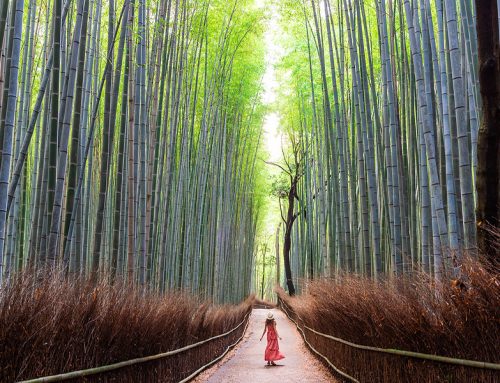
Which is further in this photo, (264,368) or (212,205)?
(212,205)

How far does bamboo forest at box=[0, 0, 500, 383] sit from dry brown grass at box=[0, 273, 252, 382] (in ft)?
0.04

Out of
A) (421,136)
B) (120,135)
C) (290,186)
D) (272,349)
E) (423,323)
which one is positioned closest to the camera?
(423,323)

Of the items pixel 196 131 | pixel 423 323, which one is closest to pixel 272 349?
pixel 196 131

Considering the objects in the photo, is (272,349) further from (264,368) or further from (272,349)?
(264,368)

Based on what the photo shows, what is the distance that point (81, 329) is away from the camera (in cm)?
280

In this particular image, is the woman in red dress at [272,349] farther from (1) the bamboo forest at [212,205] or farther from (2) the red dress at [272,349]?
(1) the bamboo forest at [212,205]

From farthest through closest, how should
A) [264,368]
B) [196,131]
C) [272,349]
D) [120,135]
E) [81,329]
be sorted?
[196,131]
[272,349]
[264,368]
[120,135]
[81,329]

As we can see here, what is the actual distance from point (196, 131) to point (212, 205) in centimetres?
151

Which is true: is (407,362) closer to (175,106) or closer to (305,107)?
(175,106)

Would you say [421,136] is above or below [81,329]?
above

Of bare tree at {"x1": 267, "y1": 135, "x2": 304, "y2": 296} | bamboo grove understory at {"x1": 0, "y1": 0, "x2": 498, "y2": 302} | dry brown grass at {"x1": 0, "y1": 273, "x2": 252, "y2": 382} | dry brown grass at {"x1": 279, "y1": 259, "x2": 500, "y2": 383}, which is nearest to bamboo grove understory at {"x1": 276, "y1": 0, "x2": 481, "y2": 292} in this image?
bamboo grove understory at {"x1": 0, "y1": 0, "x2": 498, "y2": 302}

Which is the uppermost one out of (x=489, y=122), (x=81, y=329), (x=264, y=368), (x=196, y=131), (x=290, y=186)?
(x=290, y=186)

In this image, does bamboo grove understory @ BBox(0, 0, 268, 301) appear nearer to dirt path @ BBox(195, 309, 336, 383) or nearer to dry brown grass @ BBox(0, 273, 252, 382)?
dry brown grass @ BBox(0, 273, 252, 382)

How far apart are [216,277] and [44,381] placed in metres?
9.25
